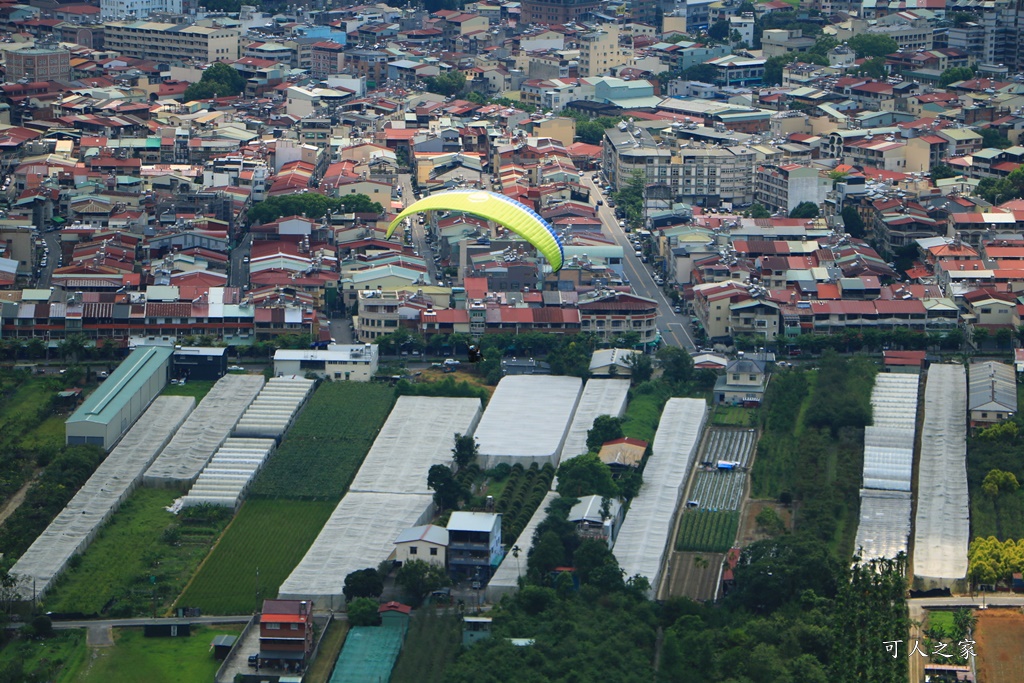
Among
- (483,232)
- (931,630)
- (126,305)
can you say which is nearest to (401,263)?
(483,232)

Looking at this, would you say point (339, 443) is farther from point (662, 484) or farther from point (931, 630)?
point (931, 630)

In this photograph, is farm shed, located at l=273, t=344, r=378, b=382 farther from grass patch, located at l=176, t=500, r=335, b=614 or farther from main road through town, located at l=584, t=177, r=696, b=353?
main road through town, located at l=584, t=177, r=696, b=353

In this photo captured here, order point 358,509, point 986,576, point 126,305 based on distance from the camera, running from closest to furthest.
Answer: point 986,576 < point 358,509 < point 126,305

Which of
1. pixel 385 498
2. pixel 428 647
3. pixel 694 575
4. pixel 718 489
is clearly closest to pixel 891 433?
pixel 718 489

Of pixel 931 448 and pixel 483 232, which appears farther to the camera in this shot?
pixel 483 232

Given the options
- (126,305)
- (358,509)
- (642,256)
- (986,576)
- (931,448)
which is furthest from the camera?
(642,256)

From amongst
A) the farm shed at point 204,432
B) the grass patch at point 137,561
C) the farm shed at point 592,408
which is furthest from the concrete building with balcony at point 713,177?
the grass patch at point 137,561

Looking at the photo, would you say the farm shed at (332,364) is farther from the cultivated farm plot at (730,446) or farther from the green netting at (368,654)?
the green netting at (368,654)

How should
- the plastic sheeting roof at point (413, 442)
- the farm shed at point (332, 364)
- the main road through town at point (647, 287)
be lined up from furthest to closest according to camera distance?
the main road through town at point (647, 287) < the farm shed at point (332, 364) < the plastic sheeting roof at point (413, 442)
